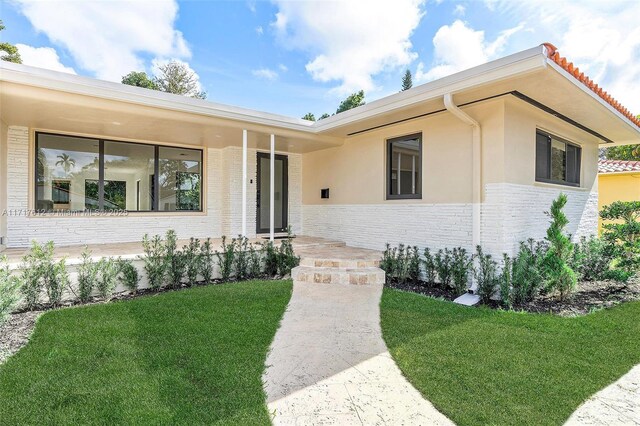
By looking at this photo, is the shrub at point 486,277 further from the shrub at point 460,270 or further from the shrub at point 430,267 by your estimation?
the shrub at point 430,267

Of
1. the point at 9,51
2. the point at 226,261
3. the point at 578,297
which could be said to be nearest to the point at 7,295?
the point at 226,261

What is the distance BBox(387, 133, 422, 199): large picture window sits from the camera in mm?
7301

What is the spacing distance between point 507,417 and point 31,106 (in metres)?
7.77

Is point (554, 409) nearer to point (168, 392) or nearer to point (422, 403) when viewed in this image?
point (422, 403)

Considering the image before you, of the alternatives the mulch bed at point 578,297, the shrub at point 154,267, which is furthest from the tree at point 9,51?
the mulch bed at point 578,297

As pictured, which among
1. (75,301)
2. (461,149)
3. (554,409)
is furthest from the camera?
(461,149)

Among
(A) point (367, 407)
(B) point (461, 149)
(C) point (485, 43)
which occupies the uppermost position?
(C) point (485, 43)

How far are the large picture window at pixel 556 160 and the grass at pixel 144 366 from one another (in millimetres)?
5850

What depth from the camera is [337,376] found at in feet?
10.2

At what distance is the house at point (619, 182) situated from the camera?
1170 centimetres

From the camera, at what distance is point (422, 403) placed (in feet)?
8.77

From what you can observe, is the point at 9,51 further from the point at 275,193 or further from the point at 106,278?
the point at 106,278

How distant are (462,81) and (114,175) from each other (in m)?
8.08

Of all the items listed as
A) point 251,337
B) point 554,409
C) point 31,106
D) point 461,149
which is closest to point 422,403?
point 554,409
